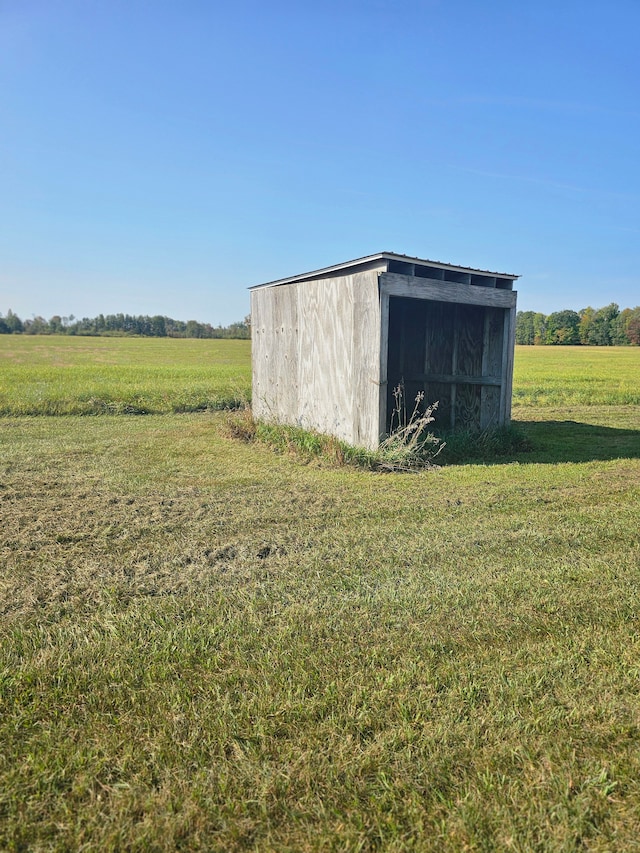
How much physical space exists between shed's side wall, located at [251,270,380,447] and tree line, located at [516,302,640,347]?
81996 millimetres

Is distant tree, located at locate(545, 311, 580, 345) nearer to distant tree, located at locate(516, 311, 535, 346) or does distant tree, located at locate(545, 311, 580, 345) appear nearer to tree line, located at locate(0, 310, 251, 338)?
distant tree, located at locate(516, 311, 535, 346)

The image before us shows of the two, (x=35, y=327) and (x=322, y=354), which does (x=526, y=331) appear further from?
(x=322, y=354)

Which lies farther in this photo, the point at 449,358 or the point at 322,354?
the point at 449,358

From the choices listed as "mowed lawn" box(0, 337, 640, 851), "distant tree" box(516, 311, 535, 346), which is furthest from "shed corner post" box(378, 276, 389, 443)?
"distant tree" box(516, 311, 535, 346)

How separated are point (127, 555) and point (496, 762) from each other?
3.17 meters

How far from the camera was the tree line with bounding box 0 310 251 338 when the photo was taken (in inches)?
3278

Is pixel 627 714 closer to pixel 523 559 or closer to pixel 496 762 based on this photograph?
pixel 496 762

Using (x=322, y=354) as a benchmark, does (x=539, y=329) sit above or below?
above

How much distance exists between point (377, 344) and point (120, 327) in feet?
291

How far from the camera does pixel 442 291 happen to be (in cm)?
862

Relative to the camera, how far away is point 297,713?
2516 millimetres

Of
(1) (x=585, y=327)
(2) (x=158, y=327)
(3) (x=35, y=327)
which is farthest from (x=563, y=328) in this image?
Result: (3) (x=35, y=327)

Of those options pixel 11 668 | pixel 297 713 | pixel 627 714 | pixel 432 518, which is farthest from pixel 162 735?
pixel 432 518

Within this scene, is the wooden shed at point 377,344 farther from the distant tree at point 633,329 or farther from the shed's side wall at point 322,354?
the distant tree at point 633,329
